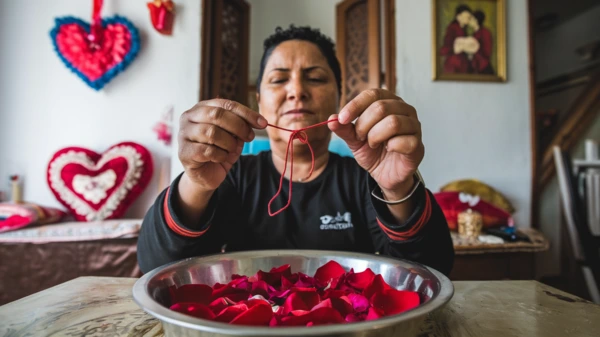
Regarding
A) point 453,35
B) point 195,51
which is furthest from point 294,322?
point 453,35

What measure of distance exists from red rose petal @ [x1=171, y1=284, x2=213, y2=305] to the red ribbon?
193 centimetres

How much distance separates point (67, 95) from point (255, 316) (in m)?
2.17

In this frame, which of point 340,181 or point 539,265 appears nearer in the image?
point 340,181

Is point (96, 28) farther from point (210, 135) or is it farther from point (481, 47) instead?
point (481, 47)

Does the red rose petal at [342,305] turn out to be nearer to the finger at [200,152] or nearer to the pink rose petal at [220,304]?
the pink rose petal at [220,304]

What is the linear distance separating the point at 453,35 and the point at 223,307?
2.12m

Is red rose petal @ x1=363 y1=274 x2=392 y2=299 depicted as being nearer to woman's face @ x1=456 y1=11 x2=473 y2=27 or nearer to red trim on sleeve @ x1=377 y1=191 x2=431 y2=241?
red trim on sleeve @ x1=377 y1=191 x2=431 y2=241

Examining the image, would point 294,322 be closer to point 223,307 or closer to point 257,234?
point 223,307

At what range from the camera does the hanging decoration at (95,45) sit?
6.15 ft

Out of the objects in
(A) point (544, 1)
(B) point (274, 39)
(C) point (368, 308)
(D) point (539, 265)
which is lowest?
(D) point (539, 265)

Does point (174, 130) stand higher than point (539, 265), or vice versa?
point (174, 130)

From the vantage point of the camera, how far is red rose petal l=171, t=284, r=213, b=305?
44cm

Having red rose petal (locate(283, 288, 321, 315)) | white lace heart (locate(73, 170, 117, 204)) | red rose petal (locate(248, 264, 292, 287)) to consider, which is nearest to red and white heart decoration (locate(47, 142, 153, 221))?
white lace heart (locate(73, 170, 117, 204))

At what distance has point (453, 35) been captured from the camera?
201 centimetres
